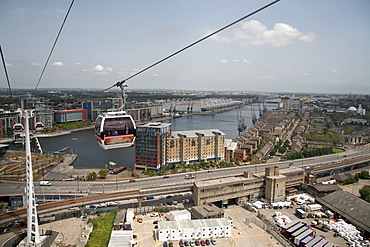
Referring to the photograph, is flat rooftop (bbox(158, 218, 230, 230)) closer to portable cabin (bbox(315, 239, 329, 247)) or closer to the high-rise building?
Answer: portable cabin (bbox(315, 239, 329, 247))

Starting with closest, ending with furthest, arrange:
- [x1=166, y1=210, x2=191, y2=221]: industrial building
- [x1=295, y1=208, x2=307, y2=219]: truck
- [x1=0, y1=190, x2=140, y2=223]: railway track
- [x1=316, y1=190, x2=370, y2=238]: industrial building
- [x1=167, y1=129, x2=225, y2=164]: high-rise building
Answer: [x1=0, y1=190, x2=140, y2=223]: railway track
[x1=316, y1=190, x2=370, y2=238]: industrial building
[x1=166, y1=210, x2=191, y2=221]: industrial building
[x1=295, y1=208, x2=307, y2=219]: truck
[x1=167, y1=129, x2=225, y2=164]: high-rise building

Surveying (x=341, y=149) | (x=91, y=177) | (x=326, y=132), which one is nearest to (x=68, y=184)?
(x=91, y=177)

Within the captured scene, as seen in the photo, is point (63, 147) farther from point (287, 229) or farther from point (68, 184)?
point (287, 229)

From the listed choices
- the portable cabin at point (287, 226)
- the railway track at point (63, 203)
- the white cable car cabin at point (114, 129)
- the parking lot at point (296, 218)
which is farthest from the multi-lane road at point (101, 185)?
the white cable car cabin at point (114, 129)

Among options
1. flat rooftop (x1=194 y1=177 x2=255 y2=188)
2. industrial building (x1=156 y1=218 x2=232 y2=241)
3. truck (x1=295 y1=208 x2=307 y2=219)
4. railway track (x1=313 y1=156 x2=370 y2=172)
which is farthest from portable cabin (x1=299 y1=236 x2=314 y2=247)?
railway track (x1=313 y1=156 x2=370 y2=172)

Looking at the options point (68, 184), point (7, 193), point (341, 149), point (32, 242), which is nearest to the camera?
point (32, 242)

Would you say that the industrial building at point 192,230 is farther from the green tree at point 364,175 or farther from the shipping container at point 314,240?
the green tree at point 364,175
